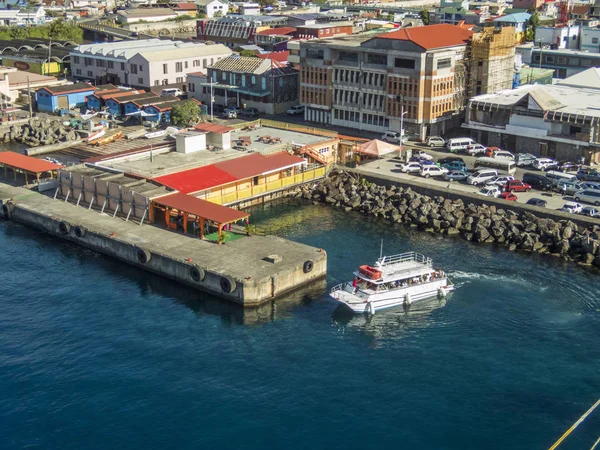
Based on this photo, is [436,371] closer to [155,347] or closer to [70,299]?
[155,347]

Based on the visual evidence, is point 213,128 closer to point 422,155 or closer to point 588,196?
point 422,155

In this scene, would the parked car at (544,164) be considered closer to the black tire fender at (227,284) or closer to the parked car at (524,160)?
the parked car at (524,160)

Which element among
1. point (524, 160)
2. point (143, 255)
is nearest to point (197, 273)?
point (143, 255)

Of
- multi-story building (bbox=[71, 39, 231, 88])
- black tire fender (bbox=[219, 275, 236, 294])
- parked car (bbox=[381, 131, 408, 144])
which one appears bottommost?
black tire fender (bbox=[219, 275, 236, 294])

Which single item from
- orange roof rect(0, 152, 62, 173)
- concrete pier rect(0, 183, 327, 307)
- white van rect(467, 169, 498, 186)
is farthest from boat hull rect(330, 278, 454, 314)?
orange roof rect(0, 152, 62, 173)

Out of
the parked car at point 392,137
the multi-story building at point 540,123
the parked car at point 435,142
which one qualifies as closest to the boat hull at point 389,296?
the multi-story building at point 540,123

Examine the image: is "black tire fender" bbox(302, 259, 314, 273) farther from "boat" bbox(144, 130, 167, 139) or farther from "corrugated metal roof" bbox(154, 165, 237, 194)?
"boat" bbox(144, 130, 167, 139)
